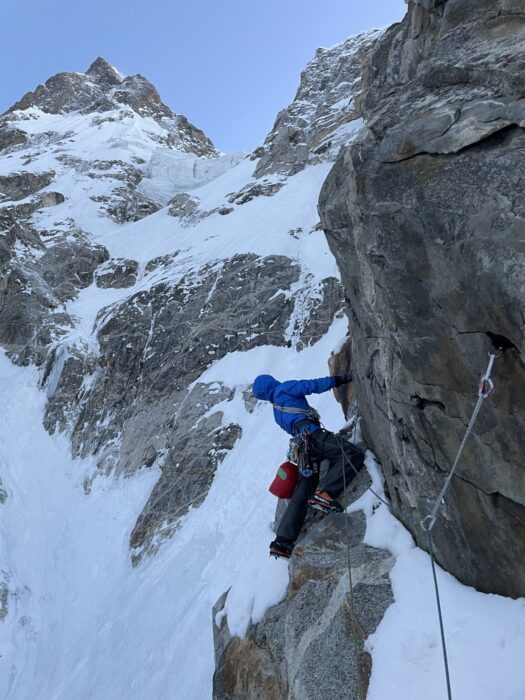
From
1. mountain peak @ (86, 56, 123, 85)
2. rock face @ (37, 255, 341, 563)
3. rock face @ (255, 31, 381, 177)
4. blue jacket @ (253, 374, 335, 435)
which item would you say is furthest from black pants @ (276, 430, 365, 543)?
mountain peak @ (86, 56, 123, 85)

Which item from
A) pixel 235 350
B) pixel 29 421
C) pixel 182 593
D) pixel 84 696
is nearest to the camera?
pixel 84 696

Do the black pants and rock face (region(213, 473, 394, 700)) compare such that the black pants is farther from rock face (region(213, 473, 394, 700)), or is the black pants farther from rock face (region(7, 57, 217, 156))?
rock face (region(7, 57, 217, 156))

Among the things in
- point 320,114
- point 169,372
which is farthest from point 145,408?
point 320,114

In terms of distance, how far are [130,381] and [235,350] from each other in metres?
4.80

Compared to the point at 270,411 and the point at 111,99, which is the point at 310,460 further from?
the point at 111,99

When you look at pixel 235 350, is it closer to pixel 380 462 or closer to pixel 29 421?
pixel 29 421

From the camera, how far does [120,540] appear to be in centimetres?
1703

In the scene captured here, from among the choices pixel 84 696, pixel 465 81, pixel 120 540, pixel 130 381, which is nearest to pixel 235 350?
pixel 130 381

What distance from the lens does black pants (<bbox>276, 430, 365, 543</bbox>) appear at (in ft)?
21.5

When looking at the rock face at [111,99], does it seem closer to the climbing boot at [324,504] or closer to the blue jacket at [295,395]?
the blue jacket at [295,395]

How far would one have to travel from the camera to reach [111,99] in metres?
74.4

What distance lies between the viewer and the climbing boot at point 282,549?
650cm

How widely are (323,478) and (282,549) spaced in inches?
37.0

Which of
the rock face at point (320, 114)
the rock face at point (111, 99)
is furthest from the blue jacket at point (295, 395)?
the rock face at point (111, 99)
